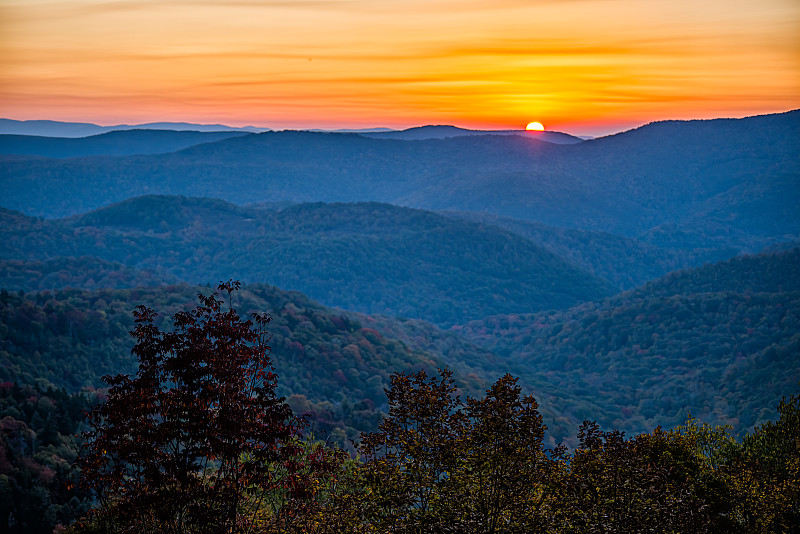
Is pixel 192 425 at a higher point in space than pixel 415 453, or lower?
higher

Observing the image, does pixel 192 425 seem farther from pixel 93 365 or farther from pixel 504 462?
pixel 93 365

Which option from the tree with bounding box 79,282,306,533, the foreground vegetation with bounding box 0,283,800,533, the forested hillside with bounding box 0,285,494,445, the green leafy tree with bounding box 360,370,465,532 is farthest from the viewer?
the forested hillside with bounding box 0,285,494,445

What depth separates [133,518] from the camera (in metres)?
25.2

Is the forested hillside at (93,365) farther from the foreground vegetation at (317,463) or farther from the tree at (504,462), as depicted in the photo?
the tree at (504,462)

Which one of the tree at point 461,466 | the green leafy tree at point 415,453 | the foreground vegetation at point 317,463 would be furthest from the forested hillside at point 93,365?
the tree at point 461,466

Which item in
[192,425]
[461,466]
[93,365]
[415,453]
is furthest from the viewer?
[93,365]

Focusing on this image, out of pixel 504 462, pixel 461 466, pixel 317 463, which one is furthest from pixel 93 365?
pixel 504 462

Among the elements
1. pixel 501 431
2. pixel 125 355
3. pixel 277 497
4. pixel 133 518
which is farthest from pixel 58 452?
pixel 125 355

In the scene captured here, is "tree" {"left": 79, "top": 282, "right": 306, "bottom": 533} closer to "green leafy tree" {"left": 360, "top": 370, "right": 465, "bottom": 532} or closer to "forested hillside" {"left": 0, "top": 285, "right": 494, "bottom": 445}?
"green leafy tree" {"left": 360, "top": 370, "right": 465, "bottom": 532}

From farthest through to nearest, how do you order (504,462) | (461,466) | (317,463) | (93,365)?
(93,365)
(317,463)
(461,466)
(504,462)

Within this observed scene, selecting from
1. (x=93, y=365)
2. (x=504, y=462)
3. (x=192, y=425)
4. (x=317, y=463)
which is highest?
(x=192, y=425)

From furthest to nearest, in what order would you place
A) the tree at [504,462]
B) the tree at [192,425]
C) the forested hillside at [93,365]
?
the forested hillside at [93,365] → the tree at [504,462] → the tree at [192,425]

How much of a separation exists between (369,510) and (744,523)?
2095 centimetres

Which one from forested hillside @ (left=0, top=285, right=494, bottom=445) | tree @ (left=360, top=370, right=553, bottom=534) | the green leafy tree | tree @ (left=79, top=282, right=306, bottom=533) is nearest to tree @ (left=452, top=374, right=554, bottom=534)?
tree @ (left=360, top=370, right=553, bottom=534)
